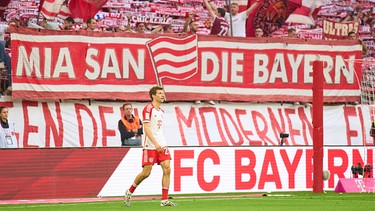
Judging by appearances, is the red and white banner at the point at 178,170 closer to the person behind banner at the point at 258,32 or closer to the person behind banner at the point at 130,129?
the person behind banner at the point at 130,129

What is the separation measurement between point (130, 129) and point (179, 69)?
10.7ft

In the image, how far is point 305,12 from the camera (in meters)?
26.2

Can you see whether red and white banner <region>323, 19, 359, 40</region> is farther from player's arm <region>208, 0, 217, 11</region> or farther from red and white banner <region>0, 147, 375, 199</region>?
red and white banner <region>0, 147, 375, 199</region>

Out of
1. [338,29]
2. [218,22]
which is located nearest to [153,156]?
[218,22]

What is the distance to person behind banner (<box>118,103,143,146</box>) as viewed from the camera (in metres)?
20.9

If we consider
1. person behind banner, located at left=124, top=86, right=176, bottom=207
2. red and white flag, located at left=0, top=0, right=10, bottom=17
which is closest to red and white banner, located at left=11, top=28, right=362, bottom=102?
red and white flag, located at left=0, top=0, right=10, bottom=17

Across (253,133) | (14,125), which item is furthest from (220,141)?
(14,125)

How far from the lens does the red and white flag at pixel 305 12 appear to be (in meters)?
26.1

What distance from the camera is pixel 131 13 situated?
81.5 feet

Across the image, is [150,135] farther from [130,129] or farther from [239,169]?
[239,169]

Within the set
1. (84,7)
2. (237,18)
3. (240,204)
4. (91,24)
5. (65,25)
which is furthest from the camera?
(237,18)

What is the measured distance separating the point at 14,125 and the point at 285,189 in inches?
237

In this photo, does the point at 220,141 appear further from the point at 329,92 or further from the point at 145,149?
the point at 145,149

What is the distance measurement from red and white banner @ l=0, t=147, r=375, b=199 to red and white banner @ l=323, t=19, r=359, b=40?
17.3ft
